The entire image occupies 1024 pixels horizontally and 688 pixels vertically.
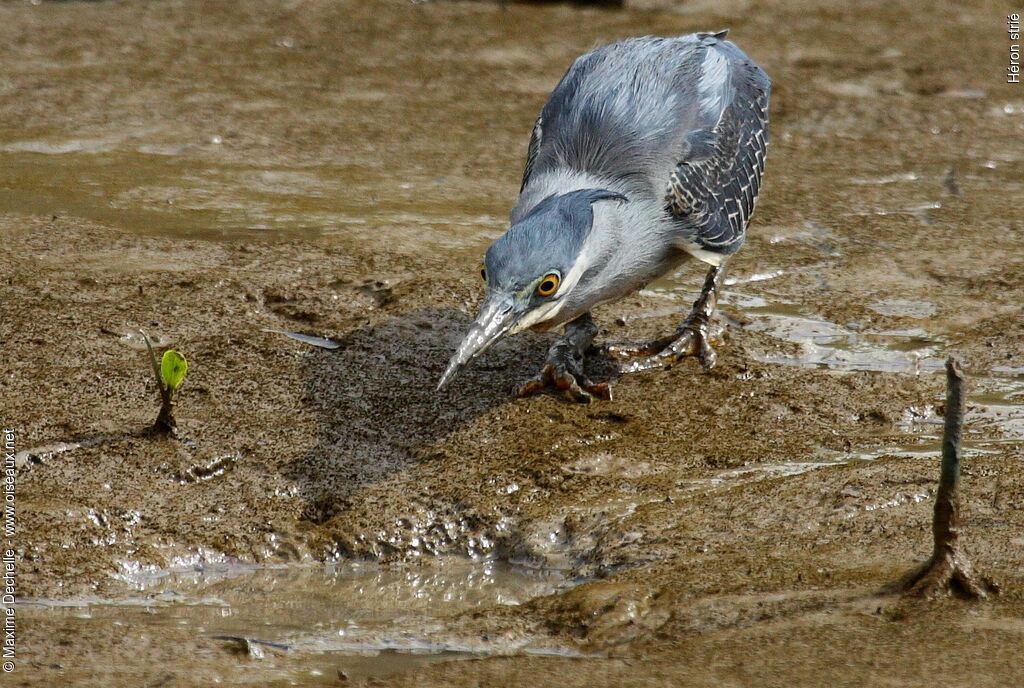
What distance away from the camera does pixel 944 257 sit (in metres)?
6.39

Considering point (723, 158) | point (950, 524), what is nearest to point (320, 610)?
point (950, 524)

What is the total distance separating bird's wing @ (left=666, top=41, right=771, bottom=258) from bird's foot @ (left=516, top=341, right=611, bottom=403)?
72 centimetres

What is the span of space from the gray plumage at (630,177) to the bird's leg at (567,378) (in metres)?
0.34

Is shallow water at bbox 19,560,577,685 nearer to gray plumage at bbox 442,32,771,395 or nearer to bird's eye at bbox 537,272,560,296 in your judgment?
gray plumage at bbox 442,32,771,395

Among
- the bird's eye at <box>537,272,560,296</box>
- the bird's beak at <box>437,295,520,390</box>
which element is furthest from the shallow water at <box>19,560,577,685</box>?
the bird's eye at <box>537,272,560,296</box>

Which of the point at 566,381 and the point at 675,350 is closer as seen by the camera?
the point at 566,381

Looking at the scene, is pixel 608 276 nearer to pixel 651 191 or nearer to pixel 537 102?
pixel 651 191

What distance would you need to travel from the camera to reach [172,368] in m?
4.39

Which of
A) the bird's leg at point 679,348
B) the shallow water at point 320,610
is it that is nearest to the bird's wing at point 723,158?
the bird's leg at point 679,348

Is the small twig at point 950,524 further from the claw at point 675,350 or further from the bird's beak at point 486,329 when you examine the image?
the claw at point 675,350

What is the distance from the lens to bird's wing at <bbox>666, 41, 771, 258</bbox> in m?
5.17

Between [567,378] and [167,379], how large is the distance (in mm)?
1579

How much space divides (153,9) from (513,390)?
7010 mm

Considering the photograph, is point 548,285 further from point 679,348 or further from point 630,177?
point 679,348
